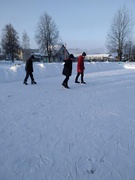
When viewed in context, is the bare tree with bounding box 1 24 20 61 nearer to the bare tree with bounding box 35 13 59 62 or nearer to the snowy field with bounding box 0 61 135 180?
the bare tree with bounding box 35 13 59 62

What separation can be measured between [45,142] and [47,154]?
383 mm

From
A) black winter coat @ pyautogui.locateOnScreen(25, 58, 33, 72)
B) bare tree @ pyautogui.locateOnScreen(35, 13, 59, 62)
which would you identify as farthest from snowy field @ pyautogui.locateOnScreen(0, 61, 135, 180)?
→ bare tree @ pyautogui.locateOnScreen(35, 13, 59, 62)

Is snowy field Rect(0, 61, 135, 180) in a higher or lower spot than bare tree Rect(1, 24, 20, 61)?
lower

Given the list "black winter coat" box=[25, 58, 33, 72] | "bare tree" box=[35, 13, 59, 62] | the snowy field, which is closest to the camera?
the snowy field

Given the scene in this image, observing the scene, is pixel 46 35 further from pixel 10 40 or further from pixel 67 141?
pixel 67 141

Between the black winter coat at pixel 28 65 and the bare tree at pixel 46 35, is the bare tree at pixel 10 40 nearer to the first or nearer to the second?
the bare tree at pixel 46 35

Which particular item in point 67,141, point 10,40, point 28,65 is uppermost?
point 10,40

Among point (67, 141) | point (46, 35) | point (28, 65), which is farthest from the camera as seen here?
point (46, 35)

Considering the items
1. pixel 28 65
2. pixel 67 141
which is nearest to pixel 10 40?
pixel 28 65

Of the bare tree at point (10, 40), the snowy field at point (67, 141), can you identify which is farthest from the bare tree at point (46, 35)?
the snowy field at point (67, 141)

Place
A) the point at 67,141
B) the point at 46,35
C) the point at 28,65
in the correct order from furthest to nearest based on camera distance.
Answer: the point at 46,35 < the point at 28,65 < the point at 67,141

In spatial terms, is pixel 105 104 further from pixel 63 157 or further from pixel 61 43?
pixel 61 43

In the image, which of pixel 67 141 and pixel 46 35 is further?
pixel 46 35

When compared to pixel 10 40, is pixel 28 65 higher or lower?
lower
